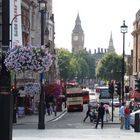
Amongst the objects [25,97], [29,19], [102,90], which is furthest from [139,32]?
[25,97]

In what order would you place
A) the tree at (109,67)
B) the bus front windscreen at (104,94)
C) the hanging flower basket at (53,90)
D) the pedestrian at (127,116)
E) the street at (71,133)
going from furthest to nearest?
the tree at (109,67) → the bus front windscreen at (104,94) → the hanging flower basket at (53,90) → the pedestrian at (127,116) → the street at (71,133)

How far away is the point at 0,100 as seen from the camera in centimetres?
1441

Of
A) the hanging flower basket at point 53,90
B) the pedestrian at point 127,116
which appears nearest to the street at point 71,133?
A: the pedestrian at point 127,116

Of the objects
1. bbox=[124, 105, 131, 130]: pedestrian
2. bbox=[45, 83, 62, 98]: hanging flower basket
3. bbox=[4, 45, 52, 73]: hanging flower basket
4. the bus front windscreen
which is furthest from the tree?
bbox=[4, 45, 52, 73]: hanging flower basket

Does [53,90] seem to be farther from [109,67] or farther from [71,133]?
[109,67]

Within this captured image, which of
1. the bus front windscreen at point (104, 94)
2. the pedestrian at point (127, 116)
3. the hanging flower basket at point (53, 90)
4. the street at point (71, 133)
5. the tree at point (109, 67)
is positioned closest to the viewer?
the street at point (71, 133)

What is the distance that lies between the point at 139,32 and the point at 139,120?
100 metres

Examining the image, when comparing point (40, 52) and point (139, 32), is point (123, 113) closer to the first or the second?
point (40, 52)

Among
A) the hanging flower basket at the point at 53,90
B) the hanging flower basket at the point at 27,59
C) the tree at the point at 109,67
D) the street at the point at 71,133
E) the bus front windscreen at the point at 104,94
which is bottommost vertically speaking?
the street at the point at 71,133

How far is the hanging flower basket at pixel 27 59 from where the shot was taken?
18.0 metres

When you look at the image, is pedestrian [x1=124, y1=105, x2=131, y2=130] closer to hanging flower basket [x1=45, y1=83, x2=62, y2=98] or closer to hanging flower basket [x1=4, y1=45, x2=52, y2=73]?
hanging flower basket [x1=4, y1=45, x2=52, y2=73]

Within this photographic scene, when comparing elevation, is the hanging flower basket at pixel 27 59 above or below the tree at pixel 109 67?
below

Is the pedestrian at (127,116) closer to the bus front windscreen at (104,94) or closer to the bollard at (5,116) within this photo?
the bollard at (5,116)

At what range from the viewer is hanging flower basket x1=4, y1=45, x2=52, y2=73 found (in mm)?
18009
